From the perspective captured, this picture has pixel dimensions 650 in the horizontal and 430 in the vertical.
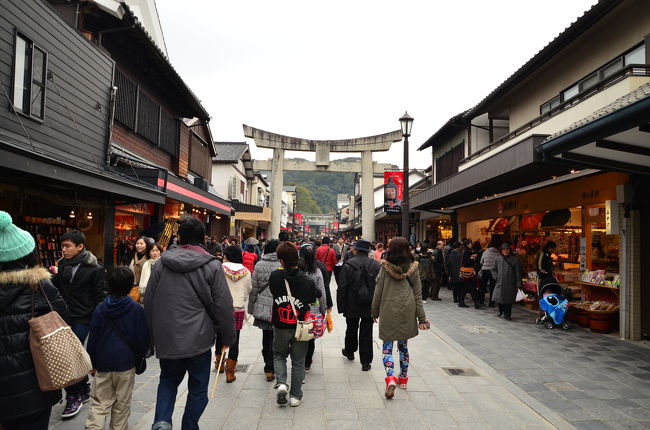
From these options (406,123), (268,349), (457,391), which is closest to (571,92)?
(406,123)

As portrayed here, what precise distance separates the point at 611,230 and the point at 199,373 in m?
8.49

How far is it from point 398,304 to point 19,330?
12.6ft

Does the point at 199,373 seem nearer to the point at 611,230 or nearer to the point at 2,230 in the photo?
the point at 2,230

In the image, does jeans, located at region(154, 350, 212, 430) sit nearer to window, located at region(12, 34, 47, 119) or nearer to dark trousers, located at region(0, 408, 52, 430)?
dark trousers, located at region(0, 408, 52, 430)

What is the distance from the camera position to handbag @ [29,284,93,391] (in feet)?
8.18

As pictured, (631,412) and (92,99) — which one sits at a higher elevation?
(92,99)


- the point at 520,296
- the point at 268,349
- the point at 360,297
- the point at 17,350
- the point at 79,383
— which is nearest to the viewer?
the point at 17,350

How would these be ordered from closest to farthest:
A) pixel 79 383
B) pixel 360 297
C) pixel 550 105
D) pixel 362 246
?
pixel 79 383 < pixel 360 297 < pixel 362 246 < pixel 550 105

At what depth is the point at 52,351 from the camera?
2529 mm

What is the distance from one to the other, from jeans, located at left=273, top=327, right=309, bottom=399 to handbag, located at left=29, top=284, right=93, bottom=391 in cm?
221

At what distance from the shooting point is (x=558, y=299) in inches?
350

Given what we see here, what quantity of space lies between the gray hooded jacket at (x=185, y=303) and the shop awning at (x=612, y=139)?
16.1 feet

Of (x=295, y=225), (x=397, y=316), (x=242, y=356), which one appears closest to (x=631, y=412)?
(x=397, y=316)

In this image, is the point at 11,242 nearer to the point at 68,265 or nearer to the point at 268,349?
the point at 68,265
